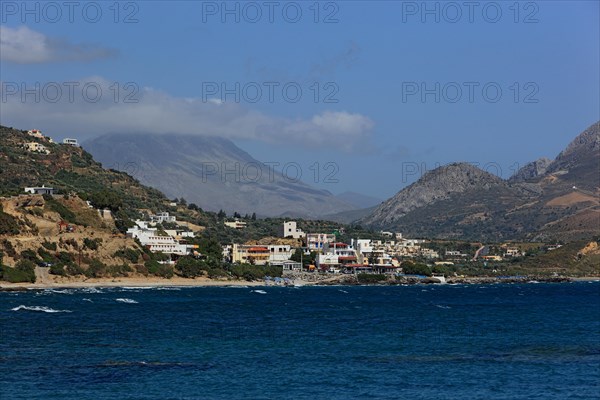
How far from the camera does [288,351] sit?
56.6 meters

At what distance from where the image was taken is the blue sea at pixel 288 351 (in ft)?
140

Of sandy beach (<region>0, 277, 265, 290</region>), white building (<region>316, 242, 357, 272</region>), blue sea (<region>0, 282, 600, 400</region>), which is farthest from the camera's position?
white building (<region>316, 242, 357, 272</region>)

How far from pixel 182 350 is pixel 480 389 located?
62.1 feet

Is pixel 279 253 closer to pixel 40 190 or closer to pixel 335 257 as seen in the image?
pixel 335 257

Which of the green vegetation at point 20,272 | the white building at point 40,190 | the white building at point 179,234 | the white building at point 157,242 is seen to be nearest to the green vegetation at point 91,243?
the green vegetation at point 20,272

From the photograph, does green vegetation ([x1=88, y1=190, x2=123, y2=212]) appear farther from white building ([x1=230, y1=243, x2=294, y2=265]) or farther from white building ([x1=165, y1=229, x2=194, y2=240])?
white building ([x1=230, y1=243, x2=294, y2=265])

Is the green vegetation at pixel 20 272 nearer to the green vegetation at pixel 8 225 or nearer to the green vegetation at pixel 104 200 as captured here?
the green vegetation at pixel 8 225

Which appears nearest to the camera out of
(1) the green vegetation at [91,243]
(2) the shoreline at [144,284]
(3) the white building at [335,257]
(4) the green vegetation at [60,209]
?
(2) the shoreline at [144,284]

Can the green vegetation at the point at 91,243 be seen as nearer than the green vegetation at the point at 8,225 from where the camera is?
No

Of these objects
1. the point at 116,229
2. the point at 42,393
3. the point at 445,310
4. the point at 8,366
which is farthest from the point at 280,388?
the point at 116,229

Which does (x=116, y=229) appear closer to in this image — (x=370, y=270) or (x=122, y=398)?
(x=370, y=270)

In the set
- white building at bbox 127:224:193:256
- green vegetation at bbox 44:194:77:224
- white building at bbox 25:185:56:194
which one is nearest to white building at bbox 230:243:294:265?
white building at bbox 127:224:193:256

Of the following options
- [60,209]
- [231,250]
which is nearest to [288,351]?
[60,209]

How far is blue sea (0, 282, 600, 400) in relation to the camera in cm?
4266
